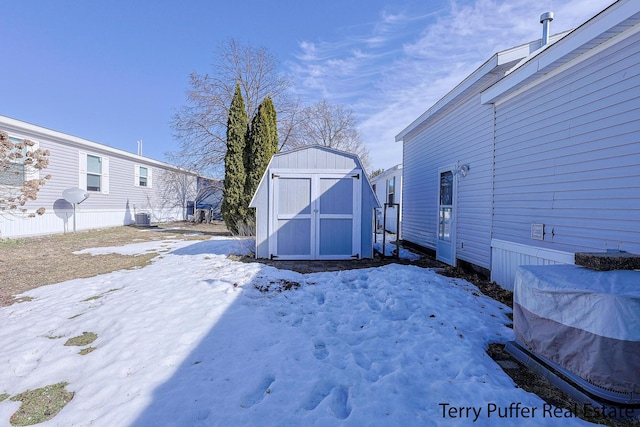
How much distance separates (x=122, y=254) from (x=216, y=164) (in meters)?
7.83

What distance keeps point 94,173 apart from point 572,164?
1635 cm

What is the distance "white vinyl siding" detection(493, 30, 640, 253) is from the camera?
2.85m

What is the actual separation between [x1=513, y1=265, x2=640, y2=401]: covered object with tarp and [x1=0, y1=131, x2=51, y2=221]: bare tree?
1055 centimetres

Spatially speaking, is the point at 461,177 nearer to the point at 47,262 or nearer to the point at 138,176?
the point at 47,262

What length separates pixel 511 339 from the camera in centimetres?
285

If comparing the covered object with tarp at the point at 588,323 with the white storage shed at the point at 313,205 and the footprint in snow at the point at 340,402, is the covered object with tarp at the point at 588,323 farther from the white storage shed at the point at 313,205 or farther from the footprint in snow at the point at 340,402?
the white storage shed at the point at 313,205

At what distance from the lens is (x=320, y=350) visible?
2.69 metres

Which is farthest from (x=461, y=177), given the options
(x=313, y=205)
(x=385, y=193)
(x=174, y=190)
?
(x=174, y=190)

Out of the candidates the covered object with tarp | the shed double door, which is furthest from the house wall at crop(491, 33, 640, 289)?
the shed double door

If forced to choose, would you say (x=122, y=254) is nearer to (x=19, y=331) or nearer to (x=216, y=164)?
(x=19, y=331)

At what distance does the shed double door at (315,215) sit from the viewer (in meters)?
6.65

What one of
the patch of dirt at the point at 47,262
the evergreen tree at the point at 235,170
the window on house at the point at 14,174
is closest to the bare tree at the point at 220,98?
the evergreen tree at the point at 235,170

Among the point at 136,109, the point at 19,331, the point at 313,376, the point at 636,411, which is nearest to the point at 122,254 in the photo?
the point at 19,331

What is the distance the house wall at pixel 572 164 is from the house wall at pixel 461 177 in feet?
1.27
